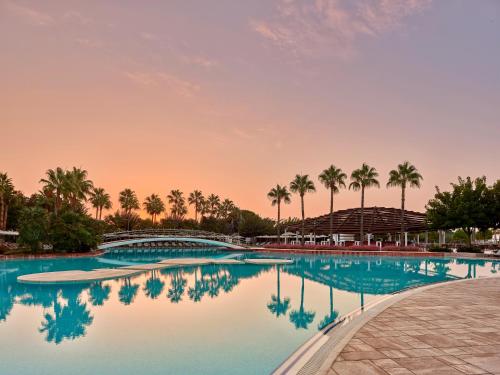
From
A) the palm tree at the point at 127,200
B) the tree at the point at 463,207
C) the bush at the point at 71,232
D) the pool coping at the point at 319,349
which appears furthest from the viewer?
the palm tree at the point at 127,200

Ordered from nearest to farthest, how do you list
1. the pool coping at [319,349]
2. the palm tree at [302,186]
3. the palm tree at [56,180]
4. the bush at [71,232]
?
the pool coping at [319,349] → the bush at [71,232] → the palm tree at [56,180] → the palm tree at [302,186]

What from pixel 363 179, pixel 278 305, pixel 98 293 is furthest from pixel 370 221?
pixel 98 293

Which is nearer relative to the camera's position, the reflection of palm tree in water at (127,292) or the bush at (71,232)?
the reflection of palm tree in water at (127,292)

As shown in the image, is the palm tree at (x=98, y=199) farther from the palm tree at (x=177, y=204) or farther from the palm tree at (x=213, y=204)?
the palm tree at (x=213, y=204)

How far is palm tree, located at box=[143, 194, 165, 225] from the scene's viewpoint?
94938 millimetres

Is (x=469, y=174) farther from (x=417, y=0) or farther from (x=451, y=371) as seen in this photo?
(x=451, y=371)

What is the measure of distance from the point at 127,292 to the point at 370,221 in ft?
180

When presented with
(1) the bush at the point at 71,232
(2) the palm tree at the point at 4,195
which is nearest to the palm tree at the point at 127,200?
(2) the palm tree at the point at 4,195

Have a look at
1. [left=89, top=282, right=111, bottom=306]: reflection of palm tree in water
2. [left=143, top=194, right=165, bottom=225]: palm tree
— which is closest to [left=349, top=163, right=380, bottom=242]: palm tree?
[left=89, top=282, right=111, bottom=306]: reflection of palm tree in water

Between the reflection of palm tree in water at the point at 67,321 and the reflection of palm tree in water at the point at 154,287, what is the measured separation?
312 centimetres

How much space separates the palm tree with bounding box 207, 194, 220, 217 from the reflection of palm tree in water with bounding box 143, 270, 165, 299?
2948 inches

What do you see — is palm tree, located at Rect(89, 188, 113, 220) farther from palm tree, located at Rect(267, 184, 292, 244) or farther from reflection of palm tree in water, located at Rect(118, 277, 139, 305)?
reflection of palm tree in water, located at Rect(118, 277, 139, 305)

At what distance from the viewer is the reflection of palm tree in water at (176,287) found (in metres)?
16.7

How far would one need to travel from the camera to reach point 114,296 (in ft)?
56.1
